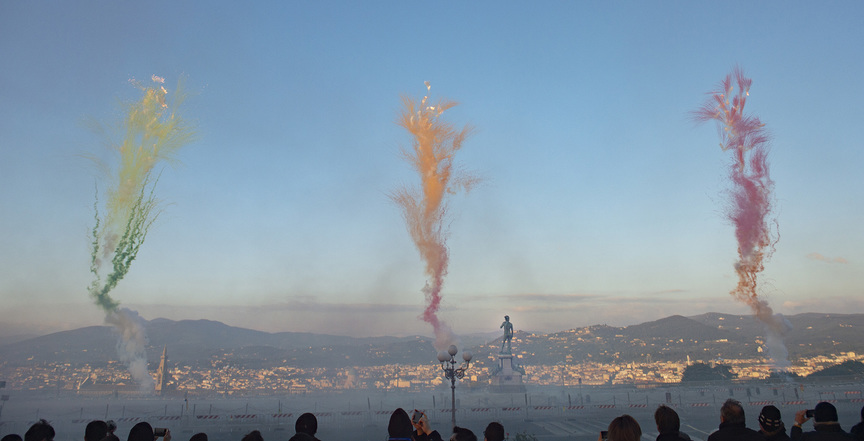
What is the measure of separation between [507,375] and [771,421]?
6273 centimetres

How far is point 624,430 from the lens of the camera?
3.66 m

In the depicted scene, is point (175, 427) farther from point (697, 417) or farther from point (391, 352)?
point (391, 352)

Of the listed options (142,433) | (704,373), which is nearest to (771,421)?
(142,433)

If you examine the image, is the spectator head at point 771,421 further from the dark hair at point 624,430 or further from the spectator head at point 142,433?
the spectator head at point 142,433

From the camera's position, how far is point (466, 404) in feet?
212

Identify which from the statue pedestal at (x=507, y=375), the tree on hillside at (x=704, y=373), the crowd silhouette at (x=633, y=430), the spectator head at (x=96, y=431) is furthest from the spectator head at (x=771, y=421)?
the tree on hillside at (x=704, y=373)

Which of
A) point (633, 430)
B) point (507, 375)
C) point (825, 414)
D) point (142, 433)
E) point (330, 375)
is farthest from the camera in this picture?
point (330, 375)

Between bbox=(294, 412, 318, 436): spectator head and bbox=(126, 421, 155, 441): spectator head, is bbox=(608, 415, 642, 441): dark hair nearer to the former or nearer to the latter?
bbox=(294, 412, 318, 436): spectator head

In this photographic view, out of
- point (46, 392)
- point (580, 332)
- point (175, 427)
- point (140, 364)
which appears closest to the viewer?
point (175, 427)

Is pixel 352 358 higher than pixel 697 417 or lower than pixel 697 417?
lower

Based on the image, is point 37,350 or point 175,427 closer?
point 175,427

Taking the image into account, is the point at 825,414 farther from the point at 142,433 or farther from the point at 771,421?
the point at 142,433

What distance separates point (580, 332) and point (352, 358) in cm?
9040

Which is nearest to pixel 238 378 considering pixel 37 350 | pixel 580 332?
pixel 37 350
